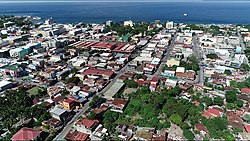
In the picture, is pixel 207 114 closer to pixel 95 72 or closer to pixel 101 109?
pixel 101 109

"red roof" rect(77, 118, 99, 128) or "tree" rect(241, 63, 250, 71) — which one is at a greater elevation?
"tree" rect(241, 63, 250, 71)

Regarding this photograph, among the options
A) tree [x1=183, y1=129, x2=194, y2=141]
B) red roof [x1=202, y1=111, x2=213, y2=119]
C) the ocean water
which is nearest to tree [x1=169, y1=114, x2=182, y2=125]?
tree [x1=183, y1=129, x2=194, y2=141]

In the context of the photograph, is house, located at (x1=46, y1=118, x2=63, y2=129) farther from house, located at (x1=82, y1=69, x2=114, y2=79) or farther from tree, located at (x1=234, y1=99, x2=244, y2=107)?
tree, located at (x1=234, y1=99, x2=244, y2=107)

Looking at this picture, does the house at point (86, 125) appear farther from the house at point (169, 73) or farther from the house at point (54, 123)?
the house at point (169, 73)

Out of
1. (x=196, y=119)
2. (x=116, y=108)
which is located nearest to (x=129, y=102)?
(x=116, y=108)

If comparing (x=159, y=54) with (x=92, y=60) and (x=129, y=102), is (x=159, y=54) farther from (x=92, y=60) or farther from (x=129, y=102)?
(x=129, y=102)

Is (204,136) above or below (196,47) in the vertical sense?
below
